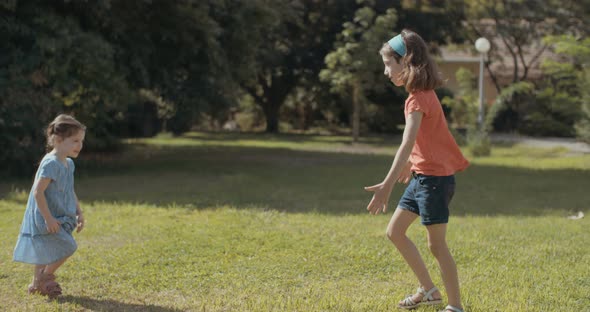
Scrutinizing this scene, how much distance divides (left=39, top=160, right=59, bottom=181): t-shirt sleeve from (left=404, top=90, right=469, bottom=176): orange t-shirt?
7.82 feet

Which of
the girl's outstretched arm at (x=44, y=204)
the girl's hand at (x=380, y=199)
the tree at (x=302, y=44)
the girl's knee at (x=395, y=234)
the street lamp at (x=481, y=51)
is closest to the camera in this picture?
the girl's hand at (x=380, y=199)

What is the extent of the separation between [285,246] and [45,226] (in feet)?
8.26

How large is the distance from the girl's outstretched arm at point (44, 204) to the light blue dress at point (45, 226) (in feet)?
0.13

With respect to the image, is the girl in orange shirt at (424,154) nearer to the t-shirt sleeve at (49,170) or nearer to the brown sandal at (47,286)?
the t-shirt sleeve at (49,170)

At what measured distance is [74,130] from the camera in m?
4.73

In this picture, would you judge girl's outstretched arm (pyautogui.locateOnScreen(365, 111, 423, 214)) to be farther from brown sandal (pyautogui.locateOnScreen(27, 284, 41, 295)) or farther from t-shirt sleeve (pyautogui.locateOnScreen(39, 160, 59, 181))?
brown sandal (pyautogui.locateOnScreen(27, 284, 41, 295))

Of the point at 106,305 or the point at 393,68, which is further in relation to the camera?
the point at 106,305

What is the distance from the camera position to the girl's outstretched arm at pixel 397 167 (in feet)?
13.2

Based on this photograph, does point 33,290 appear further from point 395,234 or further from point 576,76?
point 576,76

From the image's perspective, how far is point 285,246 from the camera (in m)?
6.57

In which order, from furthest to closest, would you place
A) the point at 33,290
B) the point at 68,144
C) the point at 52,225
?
the point at 33,290, the point at 68,144, the point at 52,225

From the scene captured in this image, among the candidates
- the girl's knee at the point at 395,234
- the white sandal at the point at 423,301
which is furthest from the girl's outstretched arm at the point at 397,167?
the white sandal at the point at 423,301

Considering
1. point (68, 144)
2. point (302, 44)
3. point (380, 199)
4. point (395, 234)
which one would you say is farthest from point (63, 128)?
point (302, 44)

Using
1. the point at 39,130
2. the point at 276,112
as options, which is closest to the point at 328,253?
the point at 39,130
